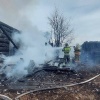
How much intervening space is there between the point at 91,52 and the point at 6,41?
9556 mm

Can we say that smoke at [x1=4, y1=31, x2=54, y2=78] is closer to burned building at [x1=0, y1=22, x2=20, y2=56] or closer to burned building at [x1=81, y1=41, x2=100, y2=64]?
burned building at [x1=0, y1=22, x2=20, y2=56]

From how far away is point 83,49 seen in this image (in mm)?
25031

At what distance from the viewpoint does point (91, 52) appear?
24.3m

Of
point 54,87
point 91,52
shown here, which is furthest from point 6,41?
point 91,52

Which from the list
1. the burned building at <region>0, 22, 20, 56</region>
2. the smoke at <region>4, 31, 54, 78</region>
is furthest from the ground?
the burned building at <region>0, 22, 20, 56</region>

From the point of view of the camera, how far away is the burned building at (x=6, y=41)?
18.2 metres

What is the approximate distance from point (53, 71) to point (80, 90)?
3.92m

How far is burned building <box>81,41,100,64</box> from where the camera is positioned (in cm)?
2409

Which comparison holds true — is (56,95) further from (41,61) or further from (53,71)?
(41,61)

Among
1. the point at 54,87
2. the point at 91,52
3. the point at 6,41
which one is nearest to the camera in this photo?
the point at 54,87

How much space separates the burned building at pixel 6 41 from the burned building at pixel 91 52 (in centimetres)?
819

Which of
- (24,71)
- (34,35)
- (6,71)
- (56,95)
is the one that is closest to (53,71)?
(24,71)

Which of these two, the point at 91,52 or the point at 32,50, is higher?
the point at 32,50

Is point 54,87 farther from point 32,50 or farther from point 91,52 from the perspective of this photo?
point 91,52
